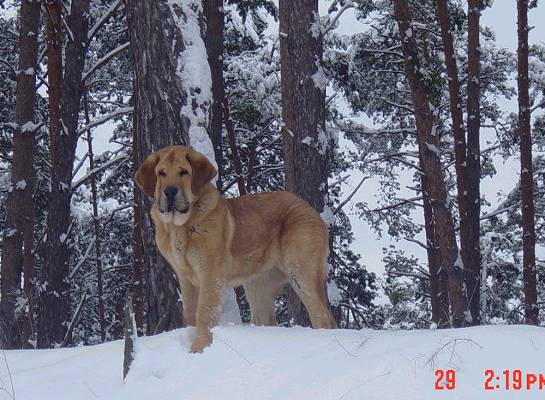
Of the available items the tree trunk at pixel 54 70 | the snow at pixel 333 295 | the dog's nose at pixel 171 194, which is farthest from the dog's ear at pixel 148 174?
the tree trunk at pixel 54 70

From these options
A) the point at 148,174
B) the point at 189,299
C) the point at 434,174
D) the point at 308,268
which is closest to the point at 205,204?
the point at 148,174

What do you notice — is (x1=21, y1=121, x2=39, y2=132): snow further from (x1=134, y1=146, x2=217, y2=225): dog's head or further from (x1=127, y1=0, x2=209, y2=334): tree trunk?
(x1=134, y1=146, x2=217, y2=225): dog's head

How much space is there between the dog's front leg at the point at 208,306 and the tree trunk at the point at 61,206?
8543 mm

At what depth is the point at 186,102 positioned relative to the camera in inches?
290

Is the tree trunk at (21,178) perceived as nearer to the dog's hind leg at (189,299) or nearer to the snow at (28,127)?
the snow at (28,127)

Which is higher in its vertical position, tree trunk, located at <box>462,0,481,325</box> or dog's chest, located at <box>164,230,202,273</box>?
tree trunk, located at <box>462,0,481,325</box>

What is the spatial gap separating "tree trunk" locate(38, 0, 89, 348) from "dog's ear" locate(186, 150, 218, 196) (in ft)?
27.9

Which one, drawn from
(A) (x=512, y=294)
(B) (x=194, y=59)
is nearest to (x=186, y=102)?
(B) (x=194, y=59)

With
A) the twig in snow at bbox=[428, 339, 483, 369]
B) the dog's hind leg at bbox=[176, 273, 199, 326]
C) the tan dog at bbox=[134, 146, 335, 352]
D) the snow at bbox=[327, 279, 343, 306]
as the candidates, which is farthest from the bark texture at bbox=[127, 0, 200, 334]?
the snow at bbox=[327, 279, 343, 306]

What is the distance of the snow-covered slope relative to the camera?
4.03 m

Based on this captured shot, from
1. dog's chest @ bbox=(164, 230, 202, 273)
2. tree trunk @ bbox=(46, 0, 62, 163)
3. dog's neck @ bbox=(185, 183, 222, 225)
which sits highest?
tree trunk @ bbox=(46, 0, 62, 163)

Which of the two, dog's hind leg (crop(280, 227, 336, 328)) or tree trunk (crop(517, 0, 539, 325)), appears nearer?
dog's hind leg (crop(280, 227, 336, 328))

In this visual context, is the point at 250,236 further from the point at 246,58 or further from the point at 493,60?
the point at 493,60
